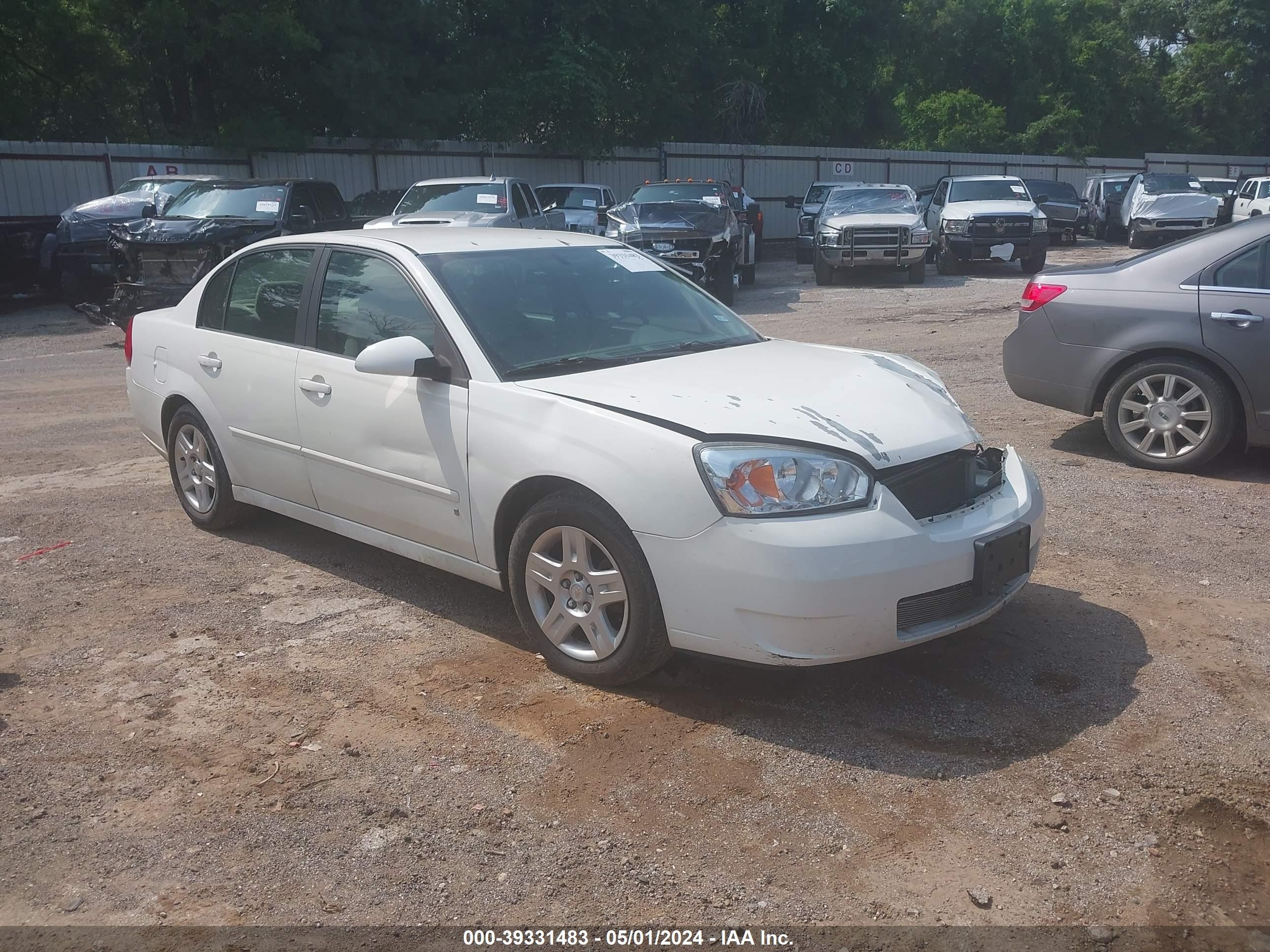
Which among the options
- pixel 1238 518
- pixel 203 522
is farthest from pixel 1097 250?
pixel 203 522

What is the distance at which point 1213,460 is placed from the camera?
709cm

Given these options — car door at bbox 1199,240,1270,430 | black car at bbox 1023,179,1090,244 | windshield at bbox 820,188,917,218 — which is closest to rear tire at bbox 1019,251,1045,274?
windshield at bbox 820,188,917,218

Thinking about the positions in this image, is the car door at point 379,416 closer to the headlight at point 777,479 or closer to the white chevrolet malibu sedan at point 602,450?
the white chevrolet malibu sedan at point 602,450

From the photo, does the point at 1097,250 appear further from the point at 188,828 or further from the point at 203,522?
the point at 188,828

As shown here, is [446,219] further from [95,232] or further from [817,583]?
[817,583]

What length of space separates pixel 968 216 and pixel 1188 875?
1889 centimetres

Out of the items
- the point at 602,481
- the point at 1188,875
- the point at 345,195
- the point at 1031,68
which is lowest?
the point at 1188,875

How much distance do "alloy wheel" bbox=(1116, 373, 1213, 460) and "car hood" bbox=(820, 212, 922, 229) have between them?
1249 cm

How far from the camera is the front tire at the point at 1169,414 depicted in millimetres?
6641

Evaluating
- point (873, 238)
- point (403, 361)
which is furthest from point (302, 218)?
point (403, 361)

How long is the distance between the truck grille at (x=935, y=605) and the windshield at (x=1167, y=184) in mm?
25009

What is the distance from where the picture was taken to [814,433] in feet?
12.7

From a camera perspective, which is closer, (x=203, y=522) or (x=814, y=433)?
(x=814, y=433)

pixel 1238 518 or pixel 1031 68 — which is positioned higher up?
pixel 1031 68
